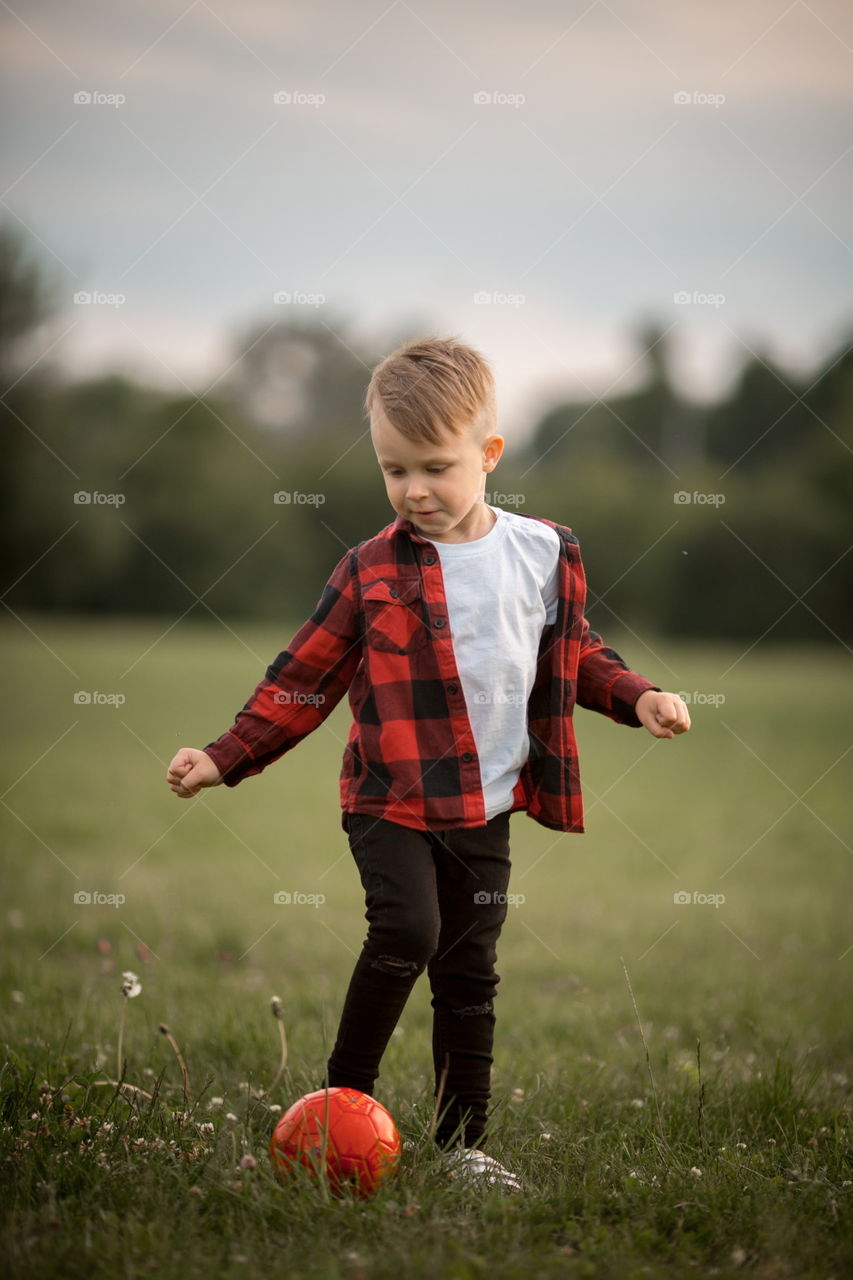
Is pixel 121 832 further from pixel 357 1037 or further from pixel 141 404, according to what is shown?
pixel 141 404

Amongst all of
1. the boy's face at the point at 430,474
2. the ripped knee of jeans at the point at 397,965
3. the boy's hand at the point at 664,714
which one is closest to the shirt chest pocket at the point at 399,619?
the boy's face at the point at 430,474

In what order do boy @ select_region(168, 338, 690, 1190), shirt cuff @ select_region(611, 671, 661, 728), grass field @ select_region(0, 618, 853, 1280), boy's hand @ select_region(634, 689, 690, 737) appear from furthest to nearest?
1. shirt cuff @ select_region(611, 671, 661, 728)
2. boy's hand @ select_region(634, 689, 690, 737)
3. boy @ select_region(168, 338, 690, 1190)
4. grass field @ select_region(0, 618, 853, 1280)

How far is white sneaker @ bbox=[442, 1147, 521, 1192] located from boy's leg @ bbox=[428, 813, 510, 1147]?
191mm

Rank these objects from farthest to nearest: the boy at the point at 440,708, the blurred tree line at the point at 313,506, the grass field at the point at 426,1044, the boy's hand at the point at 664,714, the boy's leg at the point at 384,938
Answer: the blurred tree line at the point at 313,506, the boy's hand at the point at 664,714, the boy at the point at 440,708, the boy's leg at the point at 384,938, the grass field at the point at 426,1044

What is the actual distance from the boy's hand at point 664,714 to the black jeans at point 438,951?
45 centimetres

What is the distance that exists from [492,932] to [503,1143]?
0.54 m

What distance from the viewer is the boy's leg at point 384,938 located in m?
2.90

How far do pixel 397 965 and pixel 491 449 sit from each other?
4.38 ft

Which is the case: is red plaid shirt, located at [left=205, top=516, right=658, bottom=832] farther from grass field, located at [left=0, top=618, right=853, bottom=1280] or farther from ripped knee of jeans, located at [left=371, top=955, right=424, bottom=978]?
grass field, located at [left=0, top=618, right=853, bottom=1280]

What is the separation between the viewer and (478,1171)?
112 inches

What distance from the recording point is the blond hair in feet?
9.89

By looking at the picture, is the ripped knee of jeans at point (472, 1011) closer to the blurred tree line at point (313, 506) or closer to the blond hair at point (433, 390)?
the blond hair at point (433, 390)

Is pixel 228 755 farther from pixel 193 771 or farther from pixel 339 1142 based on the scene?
pixel 339 1142

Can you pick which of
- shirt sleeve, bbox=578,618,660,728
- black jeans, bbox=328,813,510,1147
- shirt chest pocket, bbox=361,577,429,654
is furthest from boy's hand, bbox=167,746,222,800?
shirt sleeve, bbox=578,618,660,728
